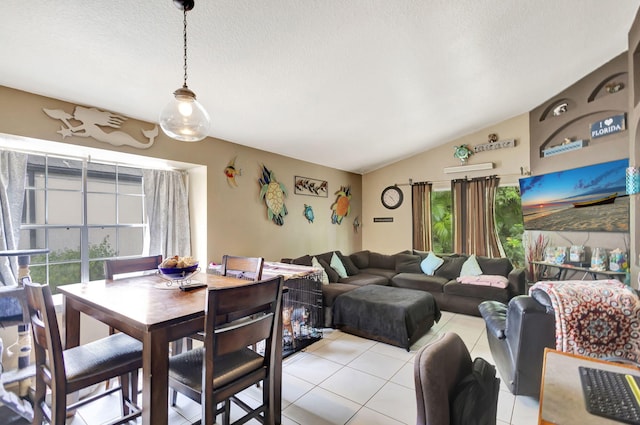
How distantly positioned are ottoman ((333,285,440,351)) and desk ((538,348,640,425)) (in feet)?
6.19

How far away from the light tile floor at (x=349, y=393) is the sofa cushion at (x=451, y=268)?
63.8 inches

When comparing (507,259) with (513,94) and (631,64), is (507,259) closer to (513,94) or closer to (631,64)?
(513,94)

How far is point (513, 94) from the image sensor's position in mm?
3887

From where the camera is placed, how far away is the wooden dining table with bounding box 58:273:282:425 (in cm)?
129

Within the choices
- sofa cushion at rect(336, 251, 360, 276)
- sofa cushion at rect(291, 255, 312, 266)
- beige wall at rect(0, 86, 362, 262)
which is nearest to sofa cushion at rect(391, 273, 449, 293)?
sofa cushion at rect(336, 251, 360, 276)

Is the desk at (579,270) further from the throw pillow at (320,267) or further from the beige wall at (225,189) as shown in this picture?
the beige wall at (225,189)

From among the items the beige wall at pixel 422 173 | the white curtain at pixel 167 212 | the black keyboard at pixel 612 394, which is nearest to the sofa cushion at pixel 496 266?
the beige wall at pixel 422 173

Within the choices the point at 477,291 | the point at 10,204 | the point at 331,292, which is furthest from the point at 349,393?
the point at 10,204

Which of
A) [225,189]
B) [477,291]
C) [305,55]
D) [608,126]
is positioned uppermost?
[305,55]

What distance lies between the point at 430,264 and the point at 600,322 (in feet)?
10.5

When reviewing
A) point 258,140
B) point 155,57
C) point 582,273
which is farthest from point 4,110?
point 582,273

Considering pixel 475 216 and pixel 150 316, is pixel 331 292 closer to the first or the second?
pixel 150 316

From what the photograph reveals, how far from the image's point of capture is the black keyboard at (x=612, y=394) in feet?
2.89

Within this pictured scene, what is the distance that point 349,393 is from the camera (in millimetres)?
2305
